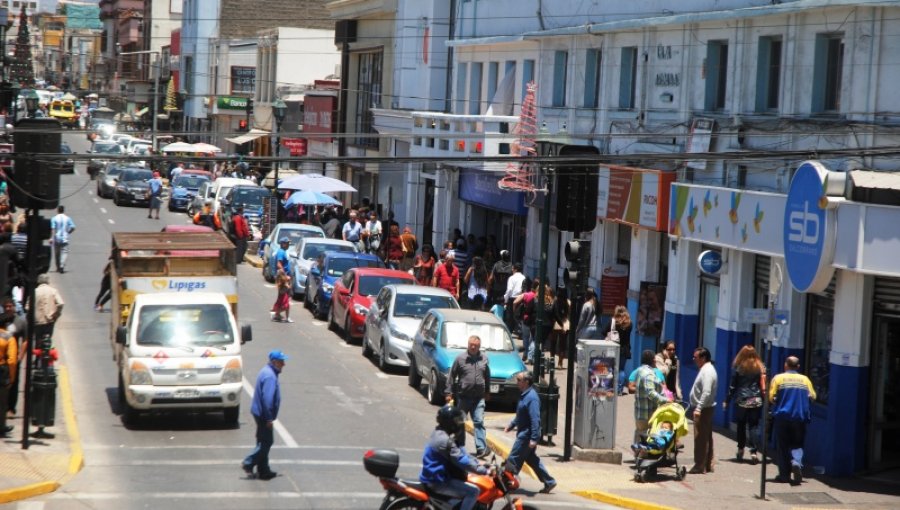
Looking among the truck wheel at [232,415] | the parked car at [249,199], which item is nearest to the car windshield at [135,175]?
the parked car at [249,199]

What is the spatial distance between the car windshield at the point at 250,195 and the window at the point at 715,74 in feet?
88.7

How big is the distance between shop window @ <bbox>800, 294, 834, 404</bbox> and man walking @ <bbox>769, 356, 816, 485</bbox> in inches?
60.7

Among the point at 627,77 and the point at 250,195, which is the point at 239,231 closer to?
the point at 250,195

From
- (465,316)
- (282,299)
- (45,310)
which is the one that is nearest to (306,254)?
(282,299)

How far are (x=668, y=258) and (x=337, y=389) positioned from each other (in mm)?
7027

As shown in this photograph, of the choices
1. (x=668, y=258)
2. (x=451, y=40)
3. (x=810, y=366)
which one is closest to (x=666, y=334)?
(x=668, y=258)

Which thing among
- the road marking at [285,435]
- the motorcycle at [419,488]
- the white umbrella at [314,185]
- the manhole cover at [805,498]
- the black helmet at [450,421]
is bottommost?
the road marking at [285,435]

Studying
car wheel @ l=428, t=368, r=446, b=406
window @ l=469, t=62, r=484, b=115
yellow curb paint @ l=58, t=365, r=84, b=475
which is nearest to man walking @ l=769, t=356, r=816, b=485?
car wheel @ l=428, t=368, r=446, b=406

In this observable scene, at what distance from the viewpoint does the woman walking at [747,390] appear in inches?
802

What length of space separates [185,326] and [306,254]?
15.7 m

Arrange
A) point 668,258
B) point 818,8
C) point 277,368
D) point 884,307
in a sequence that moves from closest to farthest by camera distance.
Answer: point 277,368
point 884,307
point 818,8
point 668,258

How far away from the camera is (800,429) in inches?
746

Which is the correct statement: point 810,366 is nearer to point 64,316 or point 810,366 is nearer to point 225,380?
point 225,380

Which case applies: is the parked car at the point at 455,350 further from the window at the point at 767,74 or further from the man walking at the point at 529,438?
the window at the point at 767,74
